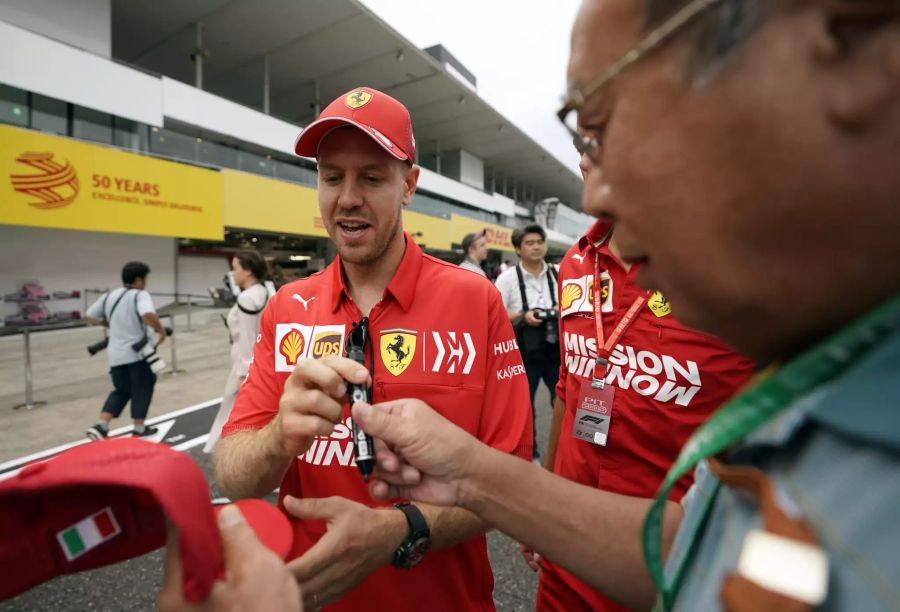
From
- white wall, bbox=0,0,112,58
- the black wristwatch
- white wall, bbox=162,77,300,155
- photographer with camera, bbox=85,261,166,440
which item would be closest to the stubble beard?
the black wristwatch

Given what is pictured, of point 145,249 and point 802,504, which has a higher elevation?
point 145,249

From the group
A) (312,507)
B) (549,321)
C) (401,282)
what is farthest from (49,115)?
(312,507)

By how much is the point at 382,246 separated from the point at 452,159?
2847cm

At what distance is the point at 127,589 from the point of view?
244 centimetres

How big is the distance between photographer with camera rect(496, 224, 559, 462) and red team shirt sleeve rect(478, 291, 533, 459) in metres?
2.81

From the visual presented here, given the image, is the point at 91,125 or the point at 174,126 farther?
the point at 174,126

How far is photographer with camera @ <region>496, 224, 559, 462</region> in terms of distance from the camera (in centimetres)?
434

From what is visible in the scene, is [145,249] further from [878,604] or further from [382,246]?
[878,604]

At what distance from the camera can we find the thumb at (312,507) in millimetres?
954

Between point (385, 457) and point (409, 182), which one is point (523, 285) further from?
point (385, 457)

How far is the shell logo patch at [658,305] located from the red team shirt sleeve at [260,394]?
130 cm

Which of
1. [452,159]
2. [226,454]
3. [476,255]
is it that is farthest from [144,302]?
[452,159]

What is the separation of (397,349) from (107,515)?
88 cm

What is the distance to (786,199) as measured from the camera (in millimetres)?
440
